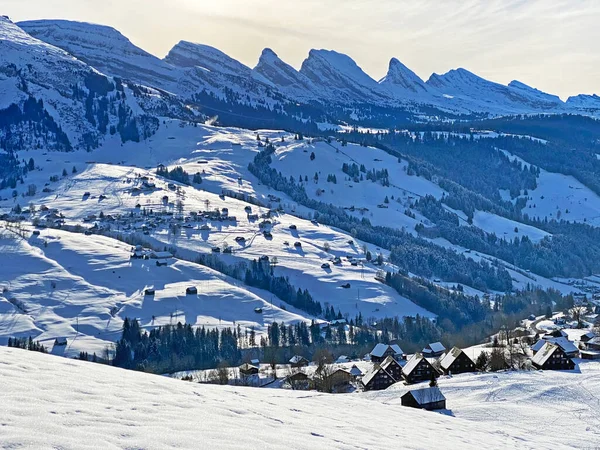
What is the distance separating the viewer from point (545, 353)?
235 ft

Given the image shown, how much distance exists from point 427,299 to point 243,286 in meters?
41.1

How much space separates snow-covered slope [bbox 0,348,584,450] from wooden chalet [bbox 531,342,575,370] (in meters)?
33.9

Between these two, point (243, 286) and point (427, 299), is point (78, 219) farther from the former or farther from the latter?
point (427, 299)

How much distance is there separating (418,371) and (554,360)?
14370 millimetres

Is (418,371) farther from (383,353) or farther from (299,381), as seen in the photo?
(383,353)

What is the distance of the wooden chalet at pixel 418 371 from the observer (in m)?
69.8

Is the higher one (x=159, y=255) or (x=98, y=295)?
(x=159, y=255)

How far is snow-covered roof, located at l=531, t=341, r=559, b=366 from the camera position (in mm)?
70438

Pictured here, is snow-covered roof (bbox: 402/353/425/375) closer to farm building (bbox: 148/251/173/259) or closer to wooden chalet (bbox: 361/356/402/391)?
wooden chalet (bbox: 361/356/402/391)

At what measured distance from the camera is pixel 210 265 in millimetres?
151250

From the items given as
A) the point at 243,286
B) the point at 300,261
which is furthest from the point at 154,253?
the point at 300,261

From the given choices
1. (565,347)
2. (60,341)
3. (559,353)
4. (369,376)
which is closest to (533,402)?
(559,353)

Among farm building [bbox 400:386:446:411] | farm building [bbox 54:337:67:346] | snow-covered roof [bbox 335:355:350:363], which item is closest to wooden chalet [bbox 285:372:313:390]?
farm building [bbox 400:386:446:411]

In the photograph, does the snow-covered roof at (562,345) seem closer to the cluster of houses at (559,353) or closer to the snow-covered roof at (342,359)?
the cluster of houses at (559,353)
